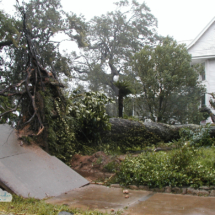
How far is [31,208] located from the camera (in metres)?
3.39

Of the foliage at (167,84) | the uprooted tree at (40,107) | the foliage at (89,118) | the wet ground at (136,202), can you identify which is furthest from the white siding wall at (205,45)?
the wet ground at (136,202)

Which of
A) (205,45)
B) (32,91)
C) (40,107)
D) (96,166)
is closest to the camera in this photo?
(96,166)

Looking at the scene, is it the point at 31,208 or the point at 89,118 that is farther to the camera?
the point at 89,118

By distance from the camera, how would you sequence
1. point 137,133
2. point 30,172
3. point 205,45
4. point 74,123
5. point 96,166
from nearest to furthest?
point 30,172 → point 96,166 → point 74,123 → point 137,133 → point 205,45

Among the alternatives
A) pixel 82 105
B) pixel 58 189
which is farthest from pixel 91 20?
pixel 58 189

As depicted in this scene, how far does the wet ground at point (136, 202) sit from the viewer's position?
10.9 ft

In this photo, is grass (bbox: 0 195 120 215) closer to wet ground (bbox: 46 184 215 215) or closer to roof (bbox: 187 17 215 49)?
→ wet ground (bbox: 46 184 215 215)

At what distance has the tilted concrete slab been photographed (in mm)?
4113

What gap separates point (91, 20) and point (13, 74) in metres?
11.7

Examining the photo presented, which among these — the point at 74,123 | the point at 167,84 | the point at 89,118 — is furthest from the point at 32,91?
the point at 167,84

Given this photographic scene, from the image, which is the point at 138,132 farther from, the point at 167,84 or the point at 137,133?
the point at 167,84

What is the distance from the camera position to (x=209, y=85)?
18750 millimetres

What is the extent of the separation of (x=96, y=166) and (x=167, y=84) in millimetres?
10189

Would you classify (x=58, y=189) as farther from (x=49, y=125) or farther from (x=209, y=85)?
(x=209, y=85)
